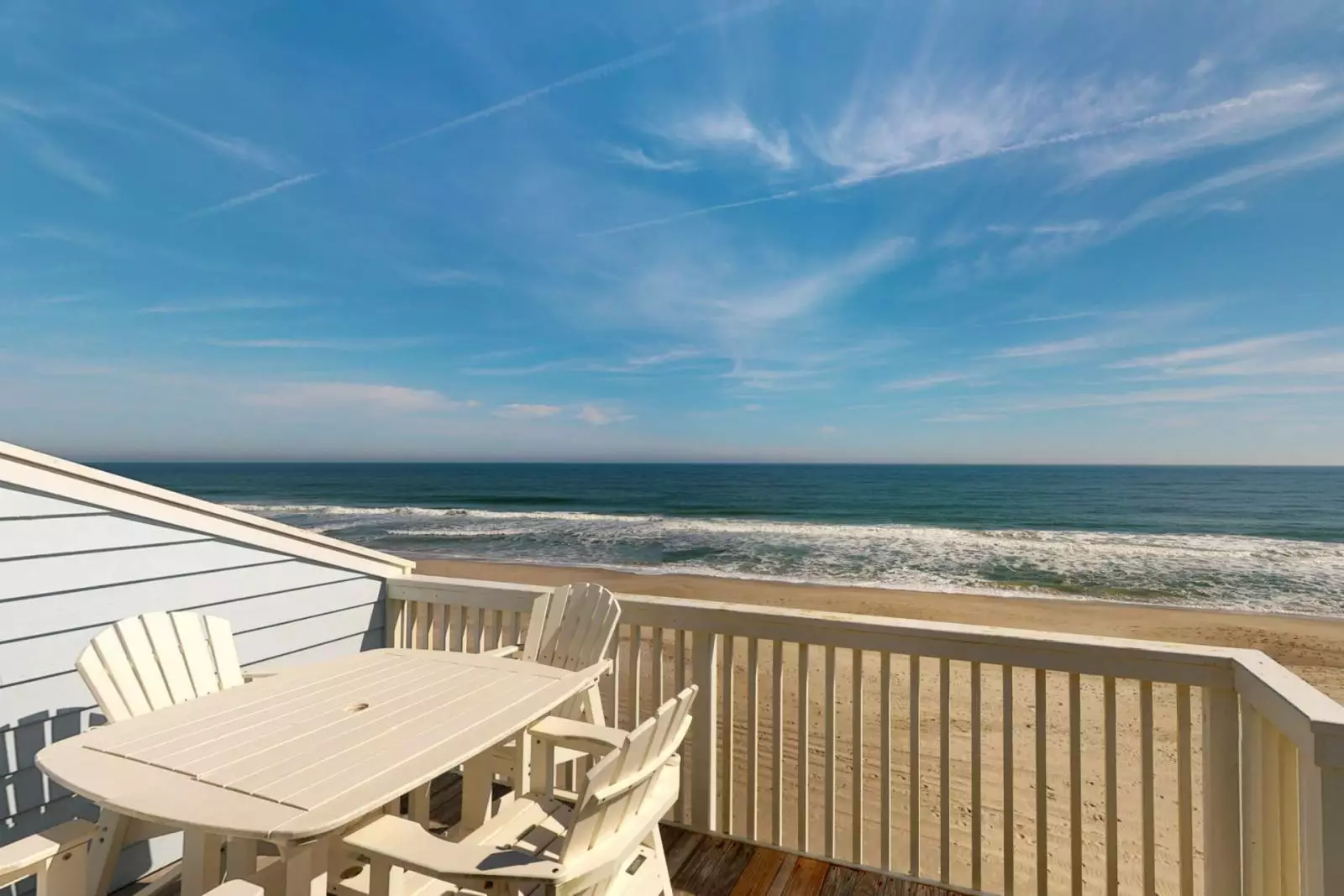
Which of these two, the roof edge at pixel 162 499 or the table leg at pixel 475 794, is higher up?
the roof edge at pixel 162 499

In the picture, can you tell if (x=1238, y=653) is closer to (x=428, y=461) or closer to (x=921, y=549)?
(x=921, y=549)

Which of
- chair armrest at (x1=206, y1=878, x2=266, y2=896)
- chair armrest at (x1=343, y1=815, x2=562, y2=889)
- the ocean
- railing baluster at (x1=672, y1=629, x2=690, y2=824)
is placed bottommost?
the ocean

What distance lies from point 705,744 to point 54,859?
5.71ft

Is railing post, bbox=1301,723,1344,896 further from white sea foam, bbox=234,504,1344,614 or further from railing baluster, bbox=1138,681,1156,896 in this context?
white sea foam, bbox=234,504,1344,614

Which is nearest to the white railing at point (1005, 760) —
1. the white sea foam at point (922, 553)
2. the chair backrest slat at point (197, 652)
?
the chair backrest slat at point (197, 652)

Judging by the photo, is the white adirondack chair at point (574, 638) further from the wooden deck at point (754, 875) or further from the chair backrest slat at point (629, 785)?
the chair backrest slat at point (629, 785)

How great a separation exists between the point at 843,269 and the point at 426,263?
899 centimetres

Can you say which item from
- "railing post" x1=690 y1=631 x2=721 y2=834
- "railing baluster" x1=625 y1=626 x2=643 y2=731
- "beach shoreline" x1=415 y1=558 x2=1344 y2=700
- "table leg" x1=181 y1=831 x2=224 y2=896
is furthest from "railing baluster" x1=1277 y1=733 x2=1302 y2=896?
"beach shoreline" x1=415 y1=558 x2=1344 y2=700

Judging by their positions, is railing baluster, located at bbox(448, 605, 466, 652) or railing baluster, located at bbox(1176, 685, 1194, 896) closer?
railing baluster, located at bbox(1176, 685, 1194, 896)

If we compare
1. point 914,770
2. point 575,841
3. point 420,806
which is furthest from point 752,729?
point 575,841

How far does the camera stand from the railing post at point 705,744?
215cm

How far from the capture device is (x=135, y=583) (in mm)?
1950

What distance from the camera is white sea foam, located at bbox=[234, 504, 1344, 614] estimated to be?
395 inches

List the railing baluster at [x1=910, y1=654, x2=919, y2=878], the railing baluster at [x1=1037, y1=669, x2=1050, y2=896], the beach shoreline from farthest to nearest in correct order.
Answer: the beach shoreline
the railing baluster at [x1=910, y1=654, x2=919, y2=878]
the railing baluster at [x1=1037, y1=669, x2=1050, y2=896]
